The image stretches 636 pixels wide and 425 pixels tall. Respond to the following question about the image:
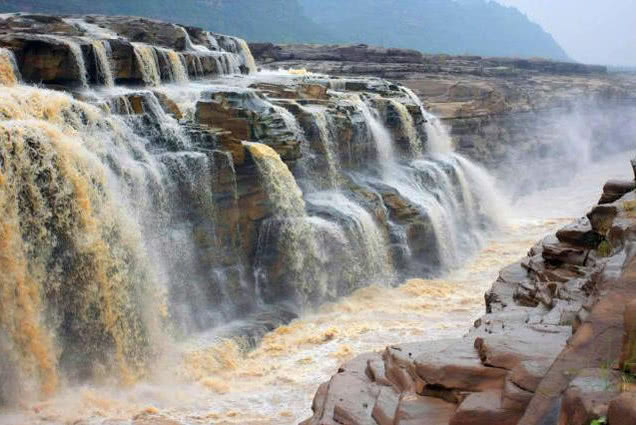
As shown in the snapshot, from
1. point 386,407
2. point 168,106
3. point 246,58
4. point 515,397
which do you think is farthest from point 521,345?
point 246,58

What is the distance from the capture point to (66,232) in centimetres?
1204

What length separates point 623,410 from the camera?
15.6 feet

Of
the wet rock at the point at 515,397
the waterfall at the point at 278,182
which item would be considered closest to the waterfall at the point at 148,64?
the waterfall at the point at 278,182

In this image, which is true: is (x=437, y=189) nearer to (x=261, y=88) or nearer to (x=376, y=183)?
(x=376, y=183)

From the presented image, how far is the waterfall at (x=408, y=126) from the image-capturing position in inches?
958

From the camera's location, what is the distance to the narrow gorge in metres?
11.2

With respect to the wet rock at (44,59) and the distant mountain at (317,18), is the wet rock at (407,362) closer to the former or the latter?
the wet rock at (44,59)

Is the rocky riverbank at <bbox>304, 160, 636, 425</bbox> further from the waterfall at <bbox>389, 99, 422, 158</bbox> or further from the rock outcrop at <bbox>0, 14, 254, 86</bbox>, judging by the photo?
the waterfall at <bbox>389, 99, 422, 158</bbox>

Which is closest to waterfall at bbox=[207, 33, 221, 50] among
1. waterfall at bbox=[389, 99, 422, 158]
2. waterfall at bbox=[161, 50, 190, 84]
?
waterfall at bbox=[161, 50, 190, 84]

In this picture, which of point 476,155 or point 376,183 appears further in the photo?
point 476,155

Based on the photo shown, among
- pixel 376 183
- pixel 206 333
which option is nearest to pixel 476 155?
pixel 376 183

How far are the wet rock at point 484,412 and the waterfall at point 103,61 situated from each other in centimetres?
1550

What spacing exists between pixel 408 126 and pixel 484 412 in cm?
1887

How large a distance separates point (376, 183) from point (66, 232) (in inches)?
446
